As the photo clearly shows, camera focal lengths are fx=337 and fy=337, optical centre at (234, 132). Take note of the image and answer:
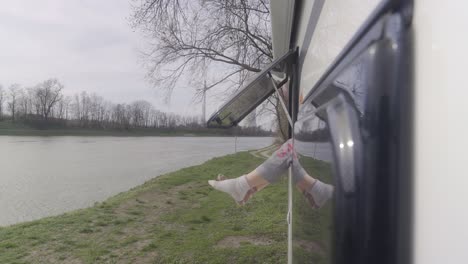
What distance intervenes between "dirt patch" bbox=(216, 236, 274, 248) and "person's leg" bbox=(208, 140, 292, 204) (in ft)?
11.2

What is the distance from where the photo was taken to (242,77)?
13.0 meters

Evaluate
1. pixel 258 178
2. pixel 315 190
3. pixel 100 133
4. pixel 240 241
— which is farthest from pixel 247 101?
pixel 100 133

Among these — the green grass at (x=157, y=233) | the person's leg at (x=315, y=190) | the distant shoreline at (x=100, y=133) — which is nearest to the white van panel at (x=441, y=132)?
the person's leg at (x=315, y=190)

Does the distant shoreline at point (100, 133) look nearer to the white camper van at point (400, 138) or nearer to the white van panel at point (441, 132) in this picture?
the white camper van at point (400, 138)

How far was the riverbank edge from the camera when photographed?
16.1 feet

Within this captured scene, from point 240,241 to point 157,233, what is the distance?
5.57ft

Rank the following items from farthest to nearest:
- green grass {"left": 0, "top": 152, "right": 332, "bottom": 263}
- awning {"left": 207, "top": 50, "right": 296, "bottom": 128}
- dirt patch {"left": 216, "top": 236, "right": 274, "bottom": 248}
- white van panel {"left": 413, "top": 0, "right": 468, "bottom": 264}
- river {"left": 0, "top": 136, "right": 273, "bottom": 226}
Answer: river {"left": 0, "top": 136, "right": 273, "bottom": 226}, dirt patch {"left": 216, "top": 236, "right": 274, "bottom": 248}, green grass {"left": 0, "top": 152, "right": 332, "bottom": 263}, awning {"left": 207, "top": 50, "right": 296, "bottom": 128}, white van panel {"left": 413, "top": 0, "right": 468, "bottom": 264}

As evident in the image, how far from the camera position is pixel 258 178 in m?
2.01

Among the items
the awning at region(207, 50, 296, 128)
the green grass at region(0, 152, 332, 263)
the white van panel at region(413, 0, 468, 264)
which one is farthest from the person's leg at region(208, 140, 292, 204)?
the green grass at region(0, 152, 332, 263)

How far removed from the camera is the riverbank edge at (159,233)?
16.1ft

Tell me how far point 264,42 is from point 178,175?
249 inches

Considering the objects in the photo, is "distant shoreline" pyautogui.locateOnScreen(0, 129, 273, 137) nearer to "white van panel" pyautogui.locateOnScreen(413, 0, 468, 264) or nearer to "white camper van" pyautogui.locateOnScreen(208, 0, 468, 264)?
"white camper van" pyautogui.locateOnScreen(208, 0, 468, 264)

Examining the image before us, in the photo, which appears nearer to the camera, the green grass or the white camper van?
the white camper van

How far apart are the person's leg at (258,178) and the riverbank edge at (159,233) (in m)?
2.81
